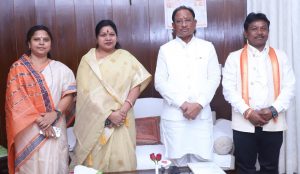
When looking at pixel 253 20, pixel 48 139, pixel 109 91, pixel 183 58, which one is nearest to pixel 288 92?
pixel 253 20

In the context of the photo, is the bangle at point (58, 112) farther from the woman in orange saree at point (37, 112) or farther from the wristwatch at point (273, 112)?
the wristwatch at point (273, 112)

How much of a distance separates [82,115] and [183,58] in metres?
0.80

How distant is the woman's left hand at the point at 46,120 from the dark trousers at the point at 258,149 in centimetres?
123

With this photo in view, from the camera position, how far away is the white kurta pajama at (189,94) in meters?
2.21

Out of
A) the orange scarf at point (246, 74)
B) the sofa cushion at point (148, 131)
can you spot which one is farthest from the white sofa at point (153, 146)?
the orange scarf at point (246, 74)

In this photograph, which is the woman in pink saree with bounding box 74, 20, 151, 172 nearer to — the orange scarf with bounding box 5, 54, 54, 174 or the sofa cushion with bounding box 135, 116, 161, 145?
the orange scarf with bounding box 5, 54, 54, 174

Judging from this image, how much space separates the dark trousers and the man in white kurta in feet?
0.68

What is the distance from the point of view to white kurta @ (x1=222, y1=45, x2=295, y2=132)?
83.4 inches

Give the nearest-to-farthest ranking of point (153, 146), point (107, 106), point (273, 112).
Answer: point (273, 112) → point (107, 106) → point (153, 146)

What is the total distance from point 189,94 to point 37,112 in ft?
3.32

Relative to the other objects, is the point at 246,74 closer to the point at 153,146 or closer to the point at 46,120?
the point at 153,146

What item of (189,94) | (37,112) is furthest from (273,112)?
(37,112)

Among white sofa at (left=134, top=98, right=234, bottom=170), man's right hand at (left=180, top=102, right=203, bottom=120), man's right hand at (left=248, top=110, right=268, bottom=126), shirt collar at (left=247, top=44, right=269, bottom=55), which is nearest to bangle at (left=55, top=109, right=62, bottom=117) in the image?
white sofa at (left=134, top=98, right=234, bottom=170)

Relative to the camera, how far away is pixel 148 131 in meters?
2.75
